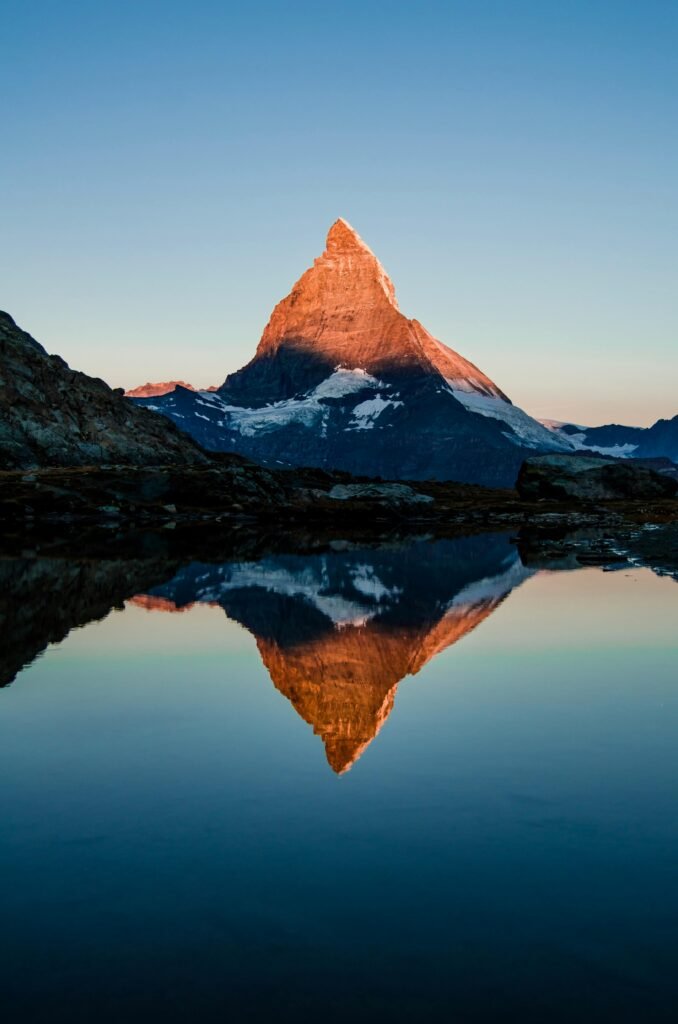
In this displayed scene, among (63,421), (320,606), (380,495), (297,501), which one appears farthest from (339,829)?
(63,421)

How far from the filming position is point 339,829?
1570cm

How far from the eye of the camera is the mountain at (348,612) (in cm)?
2520

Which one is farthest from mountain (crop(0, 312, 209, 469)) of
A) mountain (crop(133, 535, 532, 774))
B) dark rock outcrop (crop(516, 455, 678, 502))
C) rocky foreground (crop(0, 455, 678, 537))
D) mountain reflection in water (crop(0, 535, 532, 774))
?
mountain reflection in water (crop(0, 535, 532, 774))

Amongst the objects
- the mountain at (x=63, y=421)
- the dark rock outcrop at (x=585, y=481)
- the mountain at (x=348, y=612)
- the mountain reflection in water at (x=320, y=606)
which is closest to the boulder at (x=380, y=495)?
the dark rock outcrop at (x=585, y=481)

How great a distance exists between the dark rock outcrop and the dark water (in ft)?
449

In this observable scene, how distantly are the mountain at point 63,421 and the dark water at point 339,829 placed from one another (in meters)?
118

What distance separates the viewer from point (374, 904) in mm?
12852

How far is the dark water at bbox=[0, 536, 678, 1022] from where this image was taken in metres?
11.0

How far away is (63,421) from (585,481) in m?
87.3

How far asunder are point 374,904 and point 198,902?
7.50 feet

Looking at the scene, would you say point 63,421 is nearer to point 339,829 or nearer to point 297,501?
point 297,501

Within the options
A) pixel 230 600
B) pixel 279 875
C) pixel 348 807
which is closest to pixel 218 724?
pixel 348 807

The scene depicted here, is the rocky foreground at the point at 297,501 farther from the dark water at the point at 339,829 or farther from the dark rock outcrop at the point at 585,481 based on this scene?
the dark water at the point at 339,829

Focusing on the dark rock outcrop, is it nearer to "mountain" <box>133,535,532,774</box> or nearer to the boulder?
the boulder
